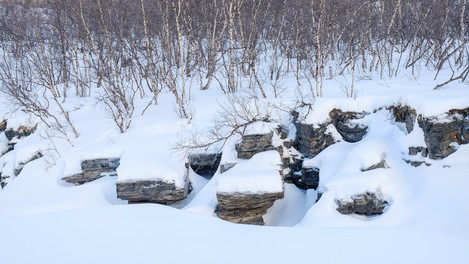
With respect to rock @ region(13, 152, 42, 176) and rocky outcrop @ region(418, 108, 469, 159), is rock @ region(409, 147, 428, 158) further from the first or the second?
rock @ region(13, 152, 42, 176)

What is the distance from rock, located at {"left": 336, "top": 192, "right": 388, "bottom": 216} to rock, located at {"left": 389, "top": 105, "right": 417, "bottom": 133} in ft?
8.91

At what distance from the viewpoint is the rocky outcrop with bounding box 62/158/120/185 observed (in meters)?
11.3

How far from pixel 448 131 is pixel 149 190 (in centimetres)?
940

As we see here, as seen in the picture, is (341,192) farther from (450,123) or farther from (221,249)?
(221,249)

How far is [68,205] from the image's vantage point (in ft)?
32.1

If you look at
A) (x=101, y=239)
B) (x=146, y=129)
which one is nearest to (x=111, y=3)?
(x=146, y=129)

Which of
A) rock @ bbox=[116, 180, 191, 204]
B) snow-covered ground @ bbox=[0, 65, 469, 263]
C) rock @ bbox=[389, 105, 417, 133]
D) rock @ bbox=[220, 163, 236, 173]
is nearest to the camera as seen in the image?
snow-covered ground @ bbox=[0, 65, 469, 263]

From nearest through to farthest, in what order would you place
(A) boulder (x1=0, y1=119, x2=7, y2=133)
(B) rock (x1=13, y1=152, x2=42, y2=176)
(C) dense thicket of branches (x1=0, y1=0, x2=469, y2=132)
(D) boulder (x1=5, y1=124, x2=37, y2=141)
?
1. (B) rock (x1=13, y1=152, x2=42, y2=176)
2. (C) dense thicket of branches (x1=0, y1=0, x2=469, y2=132)
3. (D) boulder (x1=5, y1=124, x2=37, y2=141)
4. (A) boulder (x1=0, y1=119, x2=7, y2=133)

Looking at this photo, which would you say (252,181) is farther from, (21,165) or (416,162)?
(21,165)

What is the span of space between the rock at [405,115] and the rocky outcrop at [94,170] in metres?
10.2

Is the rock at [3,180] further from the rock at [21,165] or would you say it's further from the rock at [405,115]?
the rock at [405,115]

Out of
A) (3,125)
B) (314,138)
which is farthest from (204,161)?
(3,125)

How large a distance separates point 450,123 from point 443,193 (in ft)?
7.16

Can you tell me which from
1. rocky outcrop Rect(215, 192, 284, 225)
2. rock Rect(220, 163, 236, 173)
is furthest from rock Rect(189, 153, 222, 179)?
rocky outcrop Rect(215, 192, 284, 225)
